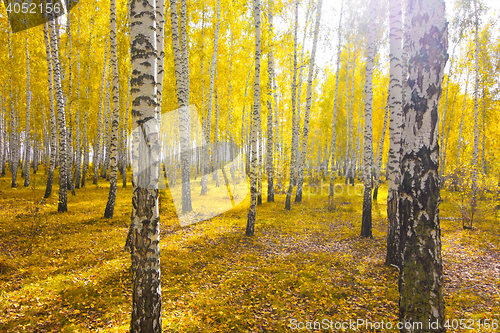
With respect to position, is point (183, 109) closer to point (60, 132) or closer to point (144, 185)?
point (60, 132)

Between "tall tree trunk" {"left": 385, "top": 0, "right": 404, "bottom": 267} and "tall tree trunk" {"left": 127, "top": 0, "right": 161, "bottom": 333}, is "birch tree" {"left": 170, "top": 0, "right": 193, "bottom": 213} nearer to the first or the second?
"tall tree trunk" {"left": 127, "top": 0, "right": 161, "bottom": 333}

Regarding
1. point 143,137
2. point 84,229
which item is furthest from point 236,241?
point 143,137

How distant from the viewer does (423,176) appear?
253cm

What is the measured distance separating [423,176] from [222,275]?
15.7 ft

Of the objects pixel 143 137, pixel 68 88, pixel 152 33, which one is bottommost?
pixel 143 137

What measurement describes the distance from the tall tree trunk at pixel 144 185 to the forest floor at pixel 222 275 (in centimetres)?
100

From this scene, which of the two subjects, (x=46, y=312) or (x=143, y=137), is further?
(x=46, y=312)

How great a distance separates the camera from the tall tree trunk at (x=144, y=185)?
2.95 metres

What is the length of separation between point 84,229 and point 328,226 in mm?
9383

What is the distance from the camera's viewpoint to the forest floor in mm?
3969

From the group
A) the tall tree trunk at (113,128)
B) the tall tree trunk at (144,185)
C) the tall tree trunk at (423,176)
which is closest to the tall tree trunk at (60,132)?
the tall tree trunk at (113,128)

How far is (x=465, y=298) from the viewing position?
469 cm

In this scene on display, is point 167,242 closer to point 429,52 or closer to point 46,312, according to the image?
point 46,312

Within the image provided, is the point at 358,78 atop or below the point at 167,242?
atop
